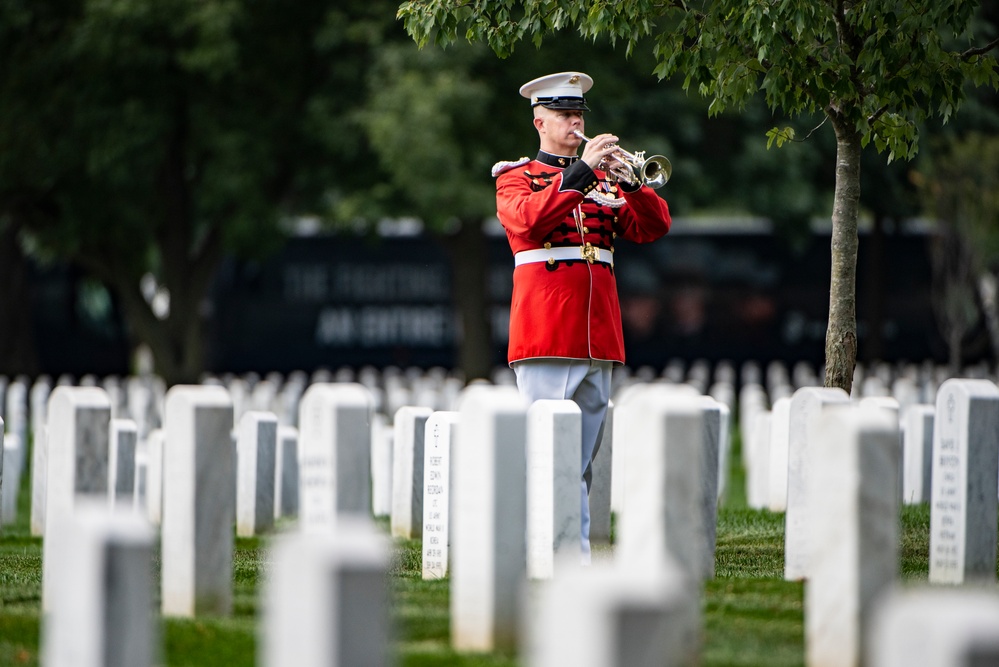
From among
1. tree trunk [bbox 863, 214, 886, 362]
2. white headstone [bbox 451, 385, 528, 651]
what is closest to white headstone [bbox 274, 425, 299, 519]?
white headstone [bbox 451, 385, 528, 651]

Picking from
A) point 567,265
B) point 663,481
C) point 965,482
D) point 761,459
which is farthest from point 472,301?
point 663,481

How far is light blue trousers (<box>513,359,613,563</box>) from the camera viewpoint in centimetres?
614

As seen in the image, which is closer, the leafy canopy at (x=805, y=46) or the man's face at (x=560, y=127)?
the man's face at (x=560, y=127)

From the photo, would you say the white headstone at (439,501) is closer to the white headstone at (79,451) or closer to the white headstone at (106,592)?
the white headstone at (79,451)

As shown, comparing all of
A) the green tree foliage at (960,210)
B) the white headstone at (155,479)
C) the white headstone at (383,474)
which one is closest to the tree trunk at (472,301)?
the green tree foliage at (960,210)

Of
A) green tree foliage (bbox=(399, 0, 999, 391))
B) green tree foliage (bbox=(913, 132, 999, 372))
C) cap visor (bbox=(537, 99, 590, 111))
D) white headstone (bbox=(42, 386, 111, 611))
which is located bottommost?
white headstone (bbox=(42, 386, 111, 611))

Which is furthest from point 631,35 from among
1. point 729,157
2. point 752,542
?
point 729,157

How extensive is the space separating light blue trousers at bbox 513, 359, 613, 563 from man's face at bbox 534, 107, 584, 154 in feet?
3.00

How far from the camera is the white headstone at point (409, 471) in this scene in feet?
27.6

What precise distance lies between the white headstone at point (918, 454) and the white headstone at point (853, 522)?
6.66 meters

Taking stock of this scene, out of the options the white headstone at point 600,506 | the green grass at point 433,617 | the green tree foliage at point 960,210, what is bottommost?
the green grass at point 433,617

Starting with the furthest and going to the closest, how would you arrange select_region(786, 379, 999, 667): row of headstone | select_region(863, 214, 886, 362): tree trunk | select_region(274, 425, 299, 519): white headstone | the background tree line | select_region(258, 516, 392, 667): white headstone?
select_region(863, 214, 886, 362): tree trunk
the background tree line
select_region(274, 425, 299, 519): white headstone
select_region(258, 516, 392, 667): white headstone
select_region(786, 379, 999, 667): row of headstone

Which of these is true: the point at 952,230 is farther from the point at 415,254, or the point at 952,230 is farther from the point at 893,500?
the point at 893,500

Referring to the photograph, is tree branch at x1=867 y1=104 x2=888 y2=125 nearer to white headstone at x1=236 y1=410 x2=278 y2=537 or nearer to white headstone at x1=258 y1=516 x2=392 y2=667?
white headstone at x1=236 y1=410 x2=278 y2=537
